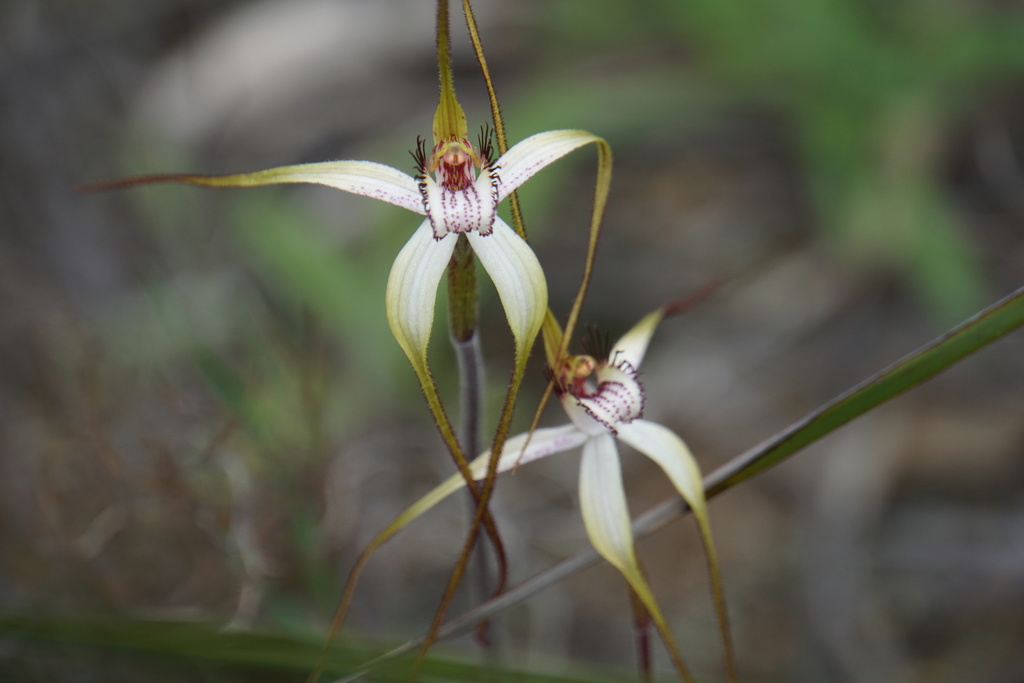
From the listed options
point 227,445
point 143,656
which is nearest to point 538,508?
point 227,445

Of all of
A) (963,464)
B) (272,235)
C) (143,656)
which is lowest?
(963,464)

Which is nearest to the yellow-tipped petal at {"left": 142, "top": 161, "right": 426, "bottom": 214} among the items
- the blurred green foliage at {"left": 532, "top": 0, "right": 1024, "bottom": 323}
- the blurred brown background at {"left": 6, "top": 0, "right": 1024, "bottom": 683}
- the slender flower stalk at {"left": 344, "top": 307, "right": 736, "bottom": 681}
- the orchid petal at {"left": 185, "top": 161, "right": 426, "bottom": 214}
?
the orchid petal at {"left": 185, "top": 161, "right": 426, "bottom": 214}

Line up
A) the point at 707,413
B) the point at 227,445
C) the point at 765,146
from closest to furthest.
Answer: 1. the point at 227,445
2. the point at 707,413
3. the point at 765,146

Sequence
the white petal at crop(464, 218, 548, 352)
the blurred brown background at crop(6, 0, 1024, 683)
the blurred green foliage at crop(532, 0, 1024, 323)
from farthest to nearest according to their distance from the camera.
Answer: the blurred green foliage at crop(532, 0, 1024, 323) → the blurred brown background at crop(6, 0, 1024, 683) → the white petal at crop(464, 218, 548, 352)

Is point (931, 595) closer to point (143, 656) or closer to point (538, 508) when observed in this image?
point (538, 508)

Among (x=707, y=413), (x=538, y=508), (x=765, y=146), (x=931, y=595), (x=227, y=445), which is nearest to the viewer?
(x=227, y=445)

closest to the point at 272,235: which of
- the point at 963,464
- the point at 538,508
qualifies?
the point at 538,508

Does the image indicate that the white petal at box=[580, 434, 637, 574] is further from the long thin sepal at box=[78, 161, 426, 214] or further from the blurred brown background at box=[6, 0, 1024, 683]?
the blurred brown background at box=[6, 0, 1024, 683]

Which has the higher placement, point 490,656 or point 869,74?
point 869,74

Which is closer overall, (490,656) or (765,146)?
(490,656)
